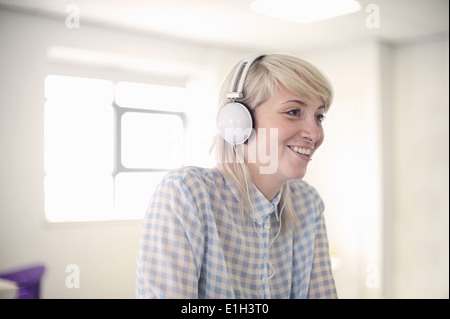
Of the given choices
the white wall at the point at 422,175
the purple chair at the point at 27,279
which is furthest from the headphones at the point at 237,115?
the white wall at the point at 422,175

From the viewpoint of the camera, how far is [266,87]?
816 mm

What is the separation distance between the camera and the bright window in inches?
52.5

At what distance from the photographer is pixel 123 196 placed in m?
1.37

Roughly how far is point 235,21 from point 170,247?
137 cm

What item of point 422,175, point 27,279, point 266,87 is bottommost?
point 27,279

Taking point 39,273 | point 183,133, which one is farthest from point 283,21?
point 39,273

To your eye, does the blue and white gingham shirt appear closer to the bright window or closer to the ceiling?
the bright window

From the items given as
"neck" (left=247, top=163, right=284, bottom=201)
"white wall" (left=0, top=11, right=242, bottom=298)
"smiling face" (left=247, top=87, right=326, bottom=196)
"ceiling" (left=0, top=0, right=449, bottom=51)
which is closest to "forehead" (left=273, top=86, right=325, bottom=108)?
"smiling face" (left=247, top=87, right=326, bottom=196)

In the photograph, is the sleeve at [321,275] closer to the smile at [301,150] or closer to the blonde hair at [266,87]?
the blonde hair at [266,87]

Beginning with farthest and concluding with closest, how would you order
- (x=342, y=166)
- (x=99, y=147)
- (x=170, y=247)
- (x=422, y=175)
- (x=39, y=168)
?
1. (x=422, y=175)
2. (x=342, y=166)
3. (x=39, y=168)
4. (x=99, y=147)
5. (x=170, y=247)

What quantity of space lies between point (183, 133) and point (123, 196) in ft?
1.12

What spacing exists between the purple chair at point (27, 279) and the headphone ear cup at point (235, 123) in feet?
3.49

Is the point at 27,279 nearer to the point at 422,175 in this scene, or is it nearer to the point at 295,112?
the point at 295,112

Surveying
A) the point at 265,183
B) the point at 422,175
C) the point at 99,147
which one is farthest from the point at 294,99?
the point at 422,175
